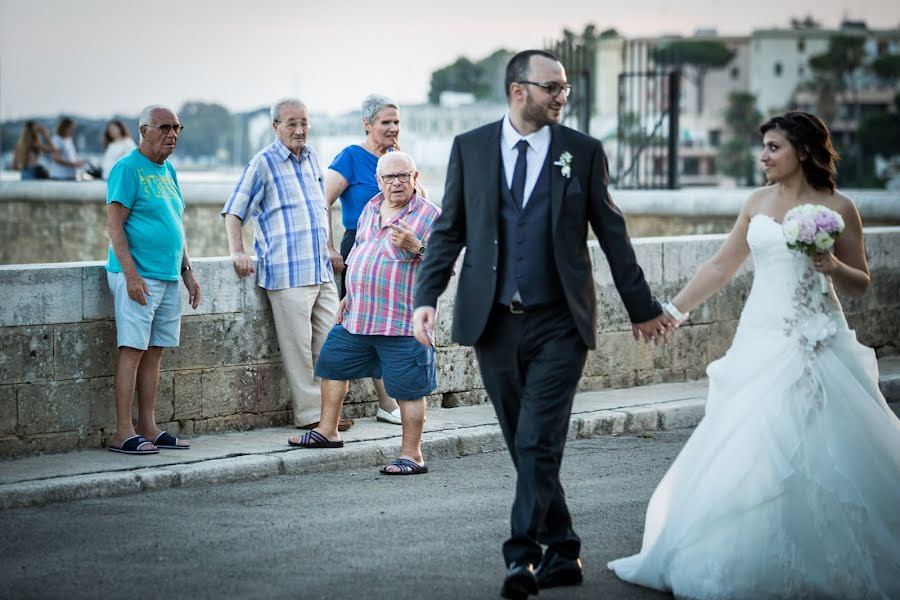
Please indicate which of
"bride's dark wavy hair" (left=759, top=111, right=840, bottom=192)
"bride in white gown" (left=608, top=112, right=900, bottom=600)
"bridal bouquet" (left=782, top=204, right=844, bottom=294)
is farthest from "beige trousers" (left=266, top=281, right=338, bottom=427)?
"bridal bouquet" (left=782, top=204, right=844, bottom=294)

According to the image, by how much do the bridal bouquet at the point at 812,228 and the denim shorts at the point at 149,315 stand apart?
3485mm

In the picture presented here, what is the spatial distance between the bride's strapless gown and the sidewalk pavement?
2.53 m

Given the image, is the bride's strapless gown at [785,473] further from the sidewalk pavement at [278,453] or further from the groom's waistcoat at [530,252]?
the sidewalk pavement at [278,453]

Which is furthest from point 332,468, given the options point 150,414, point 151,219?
point 151,219

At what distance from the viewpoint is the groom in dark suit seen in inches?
204

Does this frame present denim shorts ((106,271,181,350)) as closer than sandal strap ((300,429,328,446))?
Yes

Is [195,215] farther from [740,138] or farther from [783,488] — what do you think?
[740,138]

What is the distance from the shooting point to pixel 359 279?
756cm

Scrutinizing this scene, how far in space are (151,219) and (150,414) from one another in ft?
3.50

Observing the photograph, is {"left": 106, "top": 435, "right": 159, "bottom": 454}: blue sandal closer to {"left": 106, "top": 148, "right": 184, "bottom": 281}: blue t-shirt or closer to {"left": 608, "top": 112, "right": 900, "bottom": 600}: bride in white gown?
{"left": 106, "top": 148, "right": 184, "bottom": 281}: blue t-shirt

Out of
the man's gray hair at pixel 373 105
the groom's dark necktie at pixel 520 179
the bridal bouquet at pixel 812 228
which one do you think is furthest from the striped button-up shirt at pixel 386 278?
the bridal bouquet at pixel 812 228

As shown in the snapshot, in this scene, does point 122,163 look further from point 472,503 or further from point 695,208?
point 695,208

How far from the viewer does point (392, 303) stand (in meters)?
7.54

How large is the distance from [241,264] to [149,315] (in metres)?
0.84
